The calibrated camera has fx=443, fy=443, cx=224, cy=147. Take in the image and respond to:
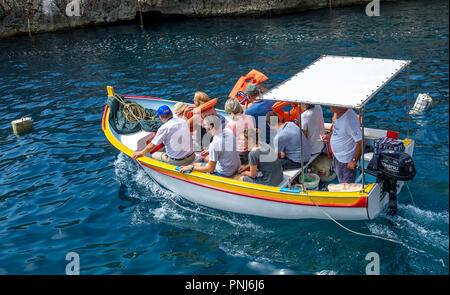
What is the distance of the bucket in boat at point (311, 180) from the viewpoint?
7969 mm

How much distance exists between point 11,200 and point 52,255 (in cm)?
244

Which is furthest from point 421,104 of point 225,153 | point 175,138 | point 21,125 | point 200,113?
point 21,125

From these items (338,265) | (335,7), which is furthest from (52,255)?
(335,7)

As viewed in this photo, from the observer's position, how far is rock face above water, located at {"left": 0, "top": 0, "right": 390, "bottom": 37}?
907 inches

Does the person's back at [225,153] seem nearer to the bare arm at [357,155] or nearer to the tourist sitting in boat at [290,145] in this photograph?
the tourist sitting in boat at [290,145]

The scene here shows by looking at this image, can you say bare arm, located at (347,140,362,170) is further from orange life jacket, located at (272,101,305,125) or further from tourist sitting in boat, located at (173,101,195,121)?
tourist sitting in boat, located at (173,101,195,121)

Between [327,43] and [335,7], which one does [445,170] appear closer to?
[327,43]

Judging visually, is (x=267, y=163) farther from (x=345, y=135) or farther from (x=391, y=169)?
(x=391, y=169)

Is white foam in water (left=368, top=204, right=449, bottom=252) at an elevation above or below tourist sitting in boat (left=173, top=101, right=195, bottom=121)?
below

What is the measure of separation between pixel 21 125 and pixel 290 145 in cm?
818

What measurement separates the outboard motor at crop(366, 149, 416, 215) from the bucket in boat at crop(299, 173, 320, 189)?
1.00 meters

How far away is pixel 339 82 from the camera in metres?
7.13

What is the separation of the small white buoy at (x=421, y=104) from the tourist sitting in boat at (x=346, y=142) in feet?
15.3

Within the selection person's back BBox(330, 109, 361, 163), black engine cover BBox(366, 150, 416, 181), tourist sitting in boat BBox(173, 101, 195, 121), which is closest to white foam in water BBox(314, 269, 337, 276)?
black engine cover BBox(366, 150, 416, 181)
